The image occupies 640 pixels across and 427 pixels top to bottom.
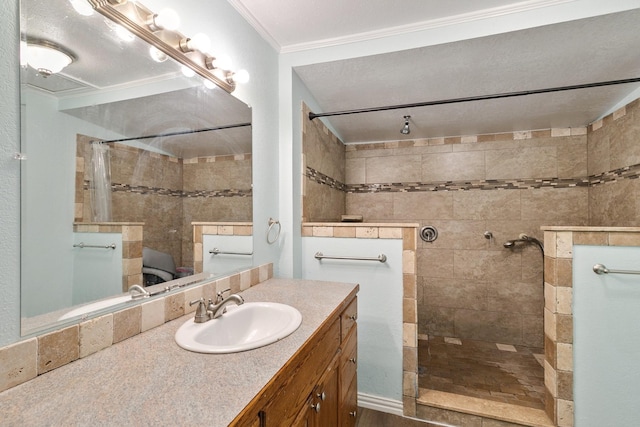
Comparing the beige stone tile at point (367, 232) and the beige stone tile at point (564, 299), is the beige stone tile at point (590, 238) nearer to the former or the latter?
the beige stone tile at point (564, 299)

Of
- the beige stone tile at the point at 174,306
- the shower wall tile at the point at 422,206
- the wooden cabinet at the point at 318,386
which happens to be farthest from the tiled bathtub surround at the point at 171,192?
the shower wall tile at the point at 422,206

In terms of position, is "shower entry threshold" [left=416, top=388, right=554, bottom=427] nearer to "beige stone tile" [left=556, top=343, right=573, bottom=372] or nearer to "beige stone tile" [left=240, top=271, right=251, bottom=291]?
"beige stone tile" [left=556, top=343, right=573, bottom=372]

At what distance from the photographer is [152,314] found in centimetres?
96

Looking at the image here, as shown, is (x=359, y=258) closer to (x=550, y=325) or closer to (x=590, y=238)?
(x=550, y=325)

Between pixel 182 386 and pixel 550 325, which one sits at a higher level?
pixel 182 386

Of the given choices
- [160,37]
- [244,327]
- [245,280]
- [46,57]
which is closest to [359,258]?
[245,280]

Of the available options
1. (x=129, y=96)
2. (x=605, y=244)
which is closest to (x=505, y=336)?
(x=605, y=244)

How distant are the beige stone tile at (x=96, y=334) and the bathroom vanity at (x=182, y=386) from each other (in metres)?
0.02

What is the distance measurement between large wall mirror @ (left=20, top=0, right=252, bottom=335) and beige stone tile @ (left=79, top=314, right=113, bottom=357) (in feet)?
0.21

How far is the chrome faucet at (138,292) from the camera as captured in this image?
0.94 metres

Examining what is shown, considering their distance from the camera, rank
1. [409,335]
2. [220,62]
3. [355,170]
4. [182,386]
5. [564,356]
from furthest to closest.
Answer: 1. [355,170]
2. [409,335]
3. [564,356]
4. [220,62]
5. [182,386]

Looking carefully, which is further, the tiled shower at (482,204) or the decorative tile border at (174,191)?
the tiled shower at (482,204)

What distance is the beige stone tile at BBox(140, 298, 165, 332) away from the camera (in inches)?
36.5

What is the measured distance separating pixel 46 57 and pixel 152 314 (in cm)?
80
